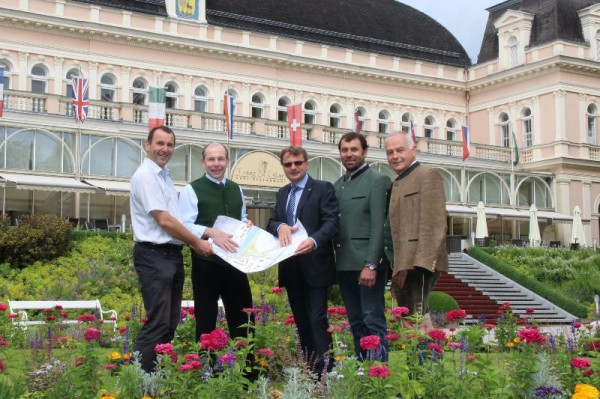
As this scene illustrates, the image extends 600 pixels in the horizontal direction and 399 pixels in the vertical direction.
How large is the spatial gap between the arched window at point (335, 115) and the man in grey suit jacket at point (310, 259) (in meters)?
37.0

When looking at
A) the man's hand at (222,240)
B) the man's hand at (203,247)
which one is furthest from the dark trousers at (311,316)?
the man's hand at (203,247)

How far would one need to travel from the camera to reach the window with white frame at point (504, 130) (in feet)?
155

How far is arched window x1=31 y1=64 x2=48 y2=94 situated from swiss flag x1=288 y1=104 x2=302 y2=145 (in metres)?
10.4

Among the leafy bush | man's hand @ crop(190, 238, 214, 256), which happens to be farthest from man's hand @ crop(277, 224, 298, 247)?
the leafy bush

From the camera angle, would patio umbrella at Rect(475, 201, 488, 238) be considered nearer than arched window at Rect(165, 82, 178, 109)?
Yes

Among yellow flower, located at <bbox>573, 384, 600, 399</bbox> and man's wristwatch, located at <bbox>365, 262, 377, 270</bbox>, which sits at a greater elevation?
man's wristwatch, located at <bbox>365, 262, 377, 270</bbox>

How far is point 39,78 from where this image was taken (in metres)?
36.1

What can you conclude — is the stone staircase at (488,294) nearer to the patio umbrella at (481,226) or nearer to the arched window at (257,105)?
the patio umbrella at (481,226)

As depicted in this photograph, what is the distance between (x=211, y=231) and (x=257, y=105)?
3498 centimetres

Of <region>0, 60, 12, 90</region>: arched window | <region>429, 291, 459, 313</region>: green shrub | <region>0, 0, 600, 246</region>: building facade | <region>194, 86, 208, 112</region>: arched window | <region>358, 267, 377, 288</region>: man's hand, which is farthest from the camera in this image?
<region>194, 86, 208, 112</region>: arched window

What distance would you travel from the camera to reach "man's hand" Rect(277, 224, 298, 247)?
7.44 metres

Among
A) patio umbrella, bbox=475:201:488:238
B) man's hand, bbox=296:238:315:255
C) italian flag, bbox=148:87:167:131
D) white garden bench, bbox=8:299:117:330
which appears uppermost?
italian flag, bbox=148:87:167:131

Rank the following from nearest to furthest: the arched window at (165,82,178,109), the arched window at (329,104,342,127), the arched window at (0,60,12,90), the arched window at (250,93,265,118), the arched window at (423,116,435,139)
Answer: the arched window at (0,60,12,90), the arched window at (165,82,178,109), the arched window at (250,93,265,118), the arched window at (329,104,342,127), the arched window at (423,116,435,139)

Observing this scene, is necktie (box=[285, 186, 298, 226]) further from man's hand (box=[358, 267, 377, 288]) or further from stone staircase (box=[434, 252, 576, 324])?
stone staircase (box=[434, 252, 576, 324])
